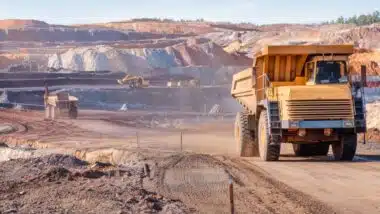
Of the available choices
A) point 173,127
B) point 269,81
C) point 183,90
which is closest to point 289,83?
point 269,81

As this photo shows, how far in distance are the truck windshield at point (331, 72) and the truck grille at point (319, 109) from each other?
1.06m

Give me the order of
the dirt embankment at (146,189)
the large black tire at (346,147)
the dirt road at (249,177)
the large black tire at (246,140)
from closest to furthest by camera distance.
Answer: the dirt embankment at (146,189), the dirt road at (249,177), the large black tire at (346,147), the large black tire at (246,140)

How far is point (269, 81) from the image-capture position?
20781 millimetres

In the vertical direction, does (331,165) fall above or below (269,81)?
below

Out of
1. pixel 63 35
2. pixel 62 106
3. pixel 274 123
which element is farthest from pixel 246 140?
pixel 63 35

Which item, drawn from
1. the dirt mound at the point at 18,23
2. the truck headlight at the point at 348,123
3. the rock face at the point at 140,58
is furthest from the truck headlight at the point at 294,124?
the dirt mound at the point at 18,23

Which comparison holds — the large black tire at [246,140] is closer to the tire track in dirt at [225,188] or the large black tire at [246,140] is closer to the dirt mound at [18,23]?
the tire track in dirt at [225,188]

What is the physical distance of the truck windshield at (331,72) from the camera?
65.8ft

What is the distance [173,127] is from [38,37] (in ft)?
279

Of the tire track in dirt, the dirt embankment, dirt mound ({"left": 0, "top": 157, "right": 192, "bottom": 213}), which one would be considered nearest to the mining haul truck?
the tire track in dirt

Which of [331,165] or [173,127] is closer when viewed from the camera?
[331,165]

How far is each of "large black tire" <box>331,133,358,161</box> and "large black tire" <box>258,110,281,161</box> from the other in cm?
166

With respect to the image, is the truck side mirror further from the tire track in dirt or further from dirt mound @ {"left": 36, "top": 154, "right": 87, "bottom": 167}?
dirt mound @ {"left": 36, "top": 154, "right": 87, "bottom": 167}

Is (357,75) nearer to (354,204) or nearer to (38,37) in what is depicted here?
(354,204)
